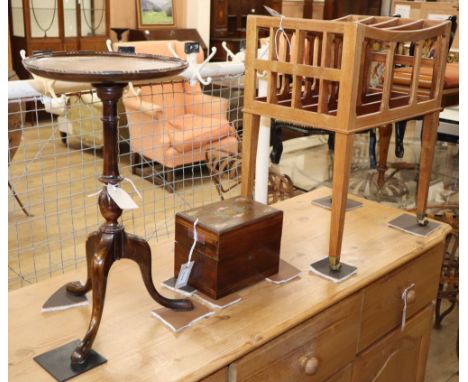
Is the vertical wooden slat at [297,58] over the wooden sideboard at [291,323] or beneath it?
over

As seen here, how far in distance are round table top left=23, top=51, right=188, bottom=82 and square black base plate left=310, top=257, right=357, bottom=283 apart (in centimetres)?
62

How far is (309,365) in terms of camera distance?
4.17 feet

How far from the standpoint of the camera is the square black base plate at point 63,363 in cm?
99

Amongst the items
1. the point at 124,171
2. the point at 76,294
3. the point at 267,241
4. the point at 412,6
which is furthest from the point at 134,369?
the point at 412,6

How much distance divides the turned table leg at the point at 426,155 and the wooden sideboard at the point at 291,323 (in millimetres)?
84

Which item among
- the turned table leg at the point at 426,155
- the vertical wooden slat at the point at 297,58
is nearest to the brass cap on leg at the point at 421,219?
the turned table leg at the point at 426,155

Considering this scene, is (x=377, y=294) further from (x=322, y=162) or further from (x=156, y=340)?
(x=322, y=162)

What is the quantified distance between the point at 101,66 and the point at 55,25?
5.25 meters

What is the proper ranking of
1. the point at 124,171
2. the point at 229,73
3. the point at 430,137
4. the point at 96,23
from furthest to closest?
the point at 96,23
the point at 124,171
the point at 229,73
the point at 430,137

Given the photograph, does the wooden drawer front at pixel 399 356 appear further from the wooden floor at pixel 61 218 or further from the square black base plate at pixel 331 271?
the wooden floor at pixel 61 218

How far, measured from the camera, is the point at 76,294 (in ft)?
3.98

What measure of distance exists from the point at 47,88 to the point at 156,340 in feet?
2.03

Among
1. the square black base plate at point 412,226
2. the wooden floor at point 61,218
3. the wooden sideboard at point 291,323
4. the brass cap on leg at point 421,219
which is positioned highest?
the brass cap on leg at point 421,219

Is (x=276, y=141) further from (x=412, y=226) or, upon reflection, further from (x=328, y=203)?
(x=412, y=226)
